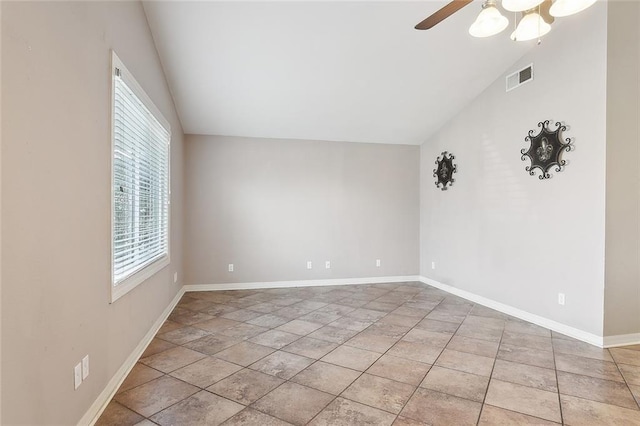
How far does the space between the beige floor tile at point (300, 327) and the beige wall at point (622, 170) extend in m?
2.78

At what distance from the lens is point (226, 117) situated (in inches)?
183

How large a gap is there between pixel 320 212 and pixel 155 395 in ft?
12.3

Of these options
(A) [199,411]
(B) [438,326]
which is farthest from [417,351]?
(A) [199,411]

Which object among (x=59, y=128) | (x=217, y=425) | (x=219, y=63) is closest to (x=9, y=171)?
(x=59, y=128)

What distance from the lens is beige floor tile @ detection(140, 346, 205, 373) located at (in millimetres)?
2568

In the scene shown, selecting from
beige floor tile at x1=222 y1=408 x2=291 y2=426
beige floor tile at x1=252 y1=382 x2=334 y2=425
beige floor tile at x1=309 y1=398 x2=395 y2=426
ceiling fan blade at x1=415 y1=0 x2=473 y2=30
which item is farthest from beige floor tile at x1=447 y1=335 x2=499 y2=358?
ceiling fan blade at x1=415 y1=0 x2=473 y2=30

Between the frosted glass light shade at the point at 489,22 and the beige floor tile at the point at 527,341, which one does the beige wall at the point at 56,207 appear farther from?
the beige floor tile at the point at 527,341

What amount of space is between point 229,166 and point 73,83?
352 cm

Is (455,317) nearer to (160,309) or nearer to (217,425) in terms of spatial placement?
(217,425)

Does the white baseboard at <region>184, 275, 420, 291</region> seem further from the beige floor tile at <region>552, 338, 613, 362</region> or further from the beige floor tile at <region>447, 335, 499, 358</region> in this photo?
the beige floor tile at <region>552, 338, 613, 362</region>

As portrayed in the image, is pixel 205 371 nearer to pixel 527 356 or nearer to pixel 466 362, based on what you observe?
pixel 466 362

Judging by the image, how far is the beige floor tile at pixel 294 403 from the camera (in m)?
1.95

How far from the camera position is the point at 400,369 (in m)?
2.55

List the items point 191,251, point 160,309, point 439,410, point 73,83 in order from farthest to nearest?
1. point 191,251
2. point 160,309
3. point 439,410
4. point 73,83
